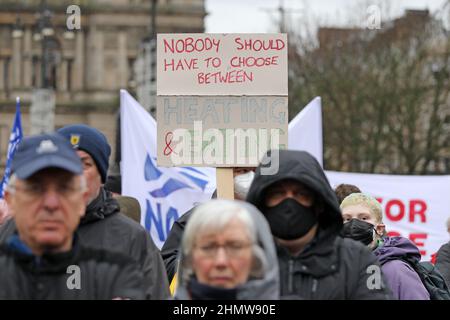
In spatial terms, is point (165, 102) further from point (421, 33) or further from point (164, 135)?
point (421, 33)

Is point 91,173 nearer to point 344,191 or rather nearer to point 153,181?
point 344,191

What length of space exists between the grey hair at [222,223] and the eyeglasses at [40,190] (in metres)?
0.40

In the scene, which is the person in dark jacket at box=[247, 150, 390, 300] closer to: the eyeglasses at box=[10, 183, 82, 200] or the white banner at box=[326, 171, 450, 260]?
the eyeglasses at box=[10, 183, 82, 200]

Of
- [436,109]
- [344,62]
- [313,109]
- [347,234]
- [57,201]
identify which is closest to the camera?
[57,201]

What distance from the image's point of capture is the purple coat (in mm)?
6977

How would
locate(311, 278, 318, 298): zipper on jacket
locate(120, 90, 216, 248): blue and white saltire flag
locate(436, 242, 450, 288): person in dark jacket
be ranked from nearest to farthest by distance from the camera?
locate(311, 278, 318, 298): zipper on jacket → locate(436, 242, 450, 288): person in dark jacket → locate(120, 90, 216, 248): blue and white saltire flag

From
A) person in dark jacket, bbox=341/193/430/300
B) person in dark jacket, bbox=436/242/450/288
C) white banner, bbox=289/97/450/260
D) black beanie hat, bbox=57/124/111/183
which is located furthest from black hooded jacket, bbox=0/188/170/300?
white banner, bbox=289/97/450/260

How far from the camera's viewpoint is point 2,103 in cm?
7131

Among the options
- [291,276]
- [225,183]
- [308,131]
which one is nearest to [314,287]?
[291,276]

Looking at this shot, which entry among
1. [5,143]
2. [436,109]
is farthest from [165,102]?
[5,143]

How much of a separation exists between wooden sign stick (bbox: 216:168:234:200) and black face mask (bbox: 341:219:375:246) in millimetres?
692

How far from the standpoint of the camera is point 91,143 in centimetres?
594

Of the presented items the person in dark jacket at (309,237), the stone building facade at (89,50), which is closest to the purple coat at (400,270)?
the person in dark jacket at (309,237)
